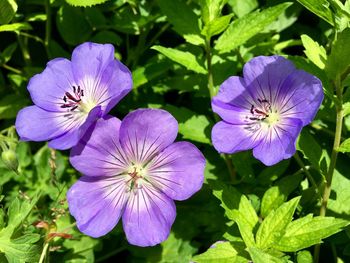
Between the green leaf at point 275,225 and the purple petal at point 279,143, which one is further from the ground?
the purple petal at point 279,143

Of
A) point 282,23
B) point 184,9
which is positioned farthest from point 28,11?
point 282,23

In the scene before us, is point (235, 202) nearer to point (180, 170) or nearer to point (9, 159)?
point (180, 170)

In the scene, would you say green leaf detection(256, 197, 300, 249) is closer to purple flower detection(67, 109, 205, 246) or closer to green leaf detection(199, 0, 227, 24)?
purple flower detection(67, 109, 205, 246)

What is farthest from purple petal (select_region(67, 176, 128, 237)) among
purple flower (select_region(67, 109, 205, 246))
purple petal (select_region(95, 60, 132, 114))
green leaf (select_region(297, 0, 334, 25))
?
green leaf (select_region(297, 0, 334, 25))

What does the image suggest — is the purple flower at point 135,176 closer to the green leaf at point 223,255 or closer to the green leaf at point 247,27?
the green leaf at point 223,255

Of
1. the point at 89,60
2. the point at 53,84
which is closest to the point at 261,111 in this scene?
the point at 89,60

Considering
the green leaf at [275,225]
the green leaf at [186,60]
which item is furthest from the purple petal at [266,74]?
the green leaf at [275,225]

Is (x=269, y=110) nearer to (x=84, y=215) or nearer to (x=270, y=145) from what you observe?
(x=270, y=145)
